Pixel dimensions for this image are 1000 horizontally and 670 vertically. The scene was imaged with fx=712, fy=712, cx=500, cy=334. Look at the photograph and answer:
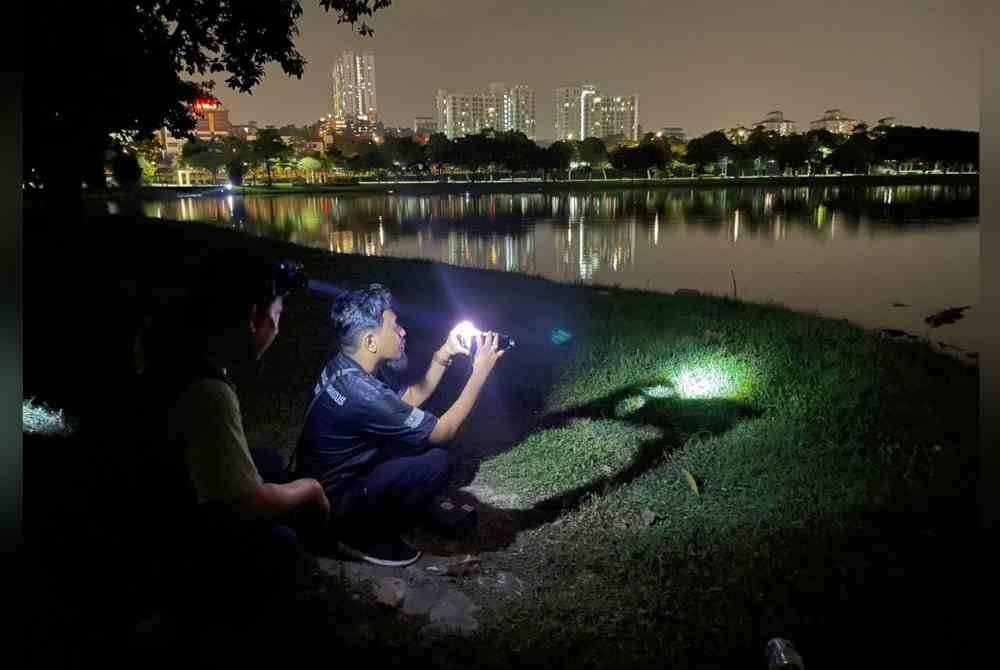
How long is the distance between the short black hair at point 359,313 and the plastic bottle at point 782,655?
8.03 feet

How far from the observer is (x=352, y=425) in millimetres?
3812

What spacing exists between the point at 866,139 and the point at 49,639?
125831 millimetres

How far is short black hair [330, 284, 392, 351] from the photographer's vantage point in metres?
3.70

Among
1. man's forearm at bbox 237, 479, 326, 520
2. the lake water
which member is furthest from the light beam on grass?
the lake water

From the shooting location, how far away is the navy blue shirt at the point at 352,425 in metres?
3.72

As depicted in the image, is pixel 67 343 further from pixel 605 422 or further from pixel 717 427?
pixel 717 427

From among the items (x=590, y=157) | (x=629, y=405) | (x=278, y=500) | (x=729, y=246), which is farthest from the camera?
(x=590, y=157)

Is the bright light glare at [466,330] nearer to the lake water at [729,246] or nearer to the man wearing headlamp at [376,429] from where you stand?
the man wearing headlamp at [376,429]

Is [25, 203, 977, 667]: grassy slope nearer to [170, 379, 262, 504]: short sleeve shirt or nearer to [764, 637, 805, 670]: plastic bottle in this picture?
[764, 637, 805, 670]: plastic bottle

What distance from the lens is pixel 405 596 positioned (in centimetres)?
402

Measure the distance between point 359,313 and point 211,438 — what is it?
4.58 ft

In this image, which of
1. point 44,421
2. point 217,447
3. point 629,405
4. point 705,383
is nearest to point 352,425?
point 217,447

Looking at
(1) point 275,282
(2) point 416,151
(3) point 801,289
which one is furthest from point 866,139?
(1) point 275,282

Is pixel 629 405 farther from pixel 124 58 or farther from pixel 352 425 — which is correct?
pixel 124 58
